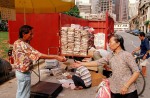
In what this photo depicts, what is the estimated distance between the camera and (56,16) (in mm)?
11453

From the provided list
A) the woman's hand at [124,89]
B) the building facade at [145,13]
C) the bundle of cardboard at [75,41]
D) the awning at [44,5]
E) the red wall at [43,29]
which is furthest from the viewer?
the building facade at [145,13]

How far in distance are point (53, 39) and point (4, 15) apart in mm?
6203

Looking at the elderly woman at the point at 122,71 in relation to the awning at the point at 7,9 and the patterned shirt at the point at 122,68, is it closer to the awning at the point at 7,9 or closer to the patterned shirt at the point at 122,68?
the patterned shirt at the point at 122,68

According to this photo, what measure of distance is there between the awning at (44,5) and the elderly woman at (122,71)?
13.3 feet

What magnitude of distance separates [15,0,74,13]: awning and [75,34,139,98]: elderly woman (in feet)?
13.3

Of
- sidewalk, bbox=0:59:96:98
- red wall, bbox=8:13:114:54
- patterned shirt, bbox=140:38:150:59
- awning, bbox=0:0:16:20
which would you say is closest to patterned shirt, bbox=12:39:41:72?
awning, bbox=0:0:16:20

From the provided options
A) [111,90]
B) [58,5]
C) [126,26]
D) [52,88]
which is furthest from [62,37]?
[126,26]

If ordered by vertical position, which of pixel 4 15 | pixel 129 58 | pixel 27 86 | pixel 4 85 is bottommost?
pixel 4 85

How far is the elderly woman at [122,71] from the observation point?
3213mm

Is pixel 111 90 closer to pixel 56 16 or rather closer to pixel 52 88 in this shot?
pixel 52 88

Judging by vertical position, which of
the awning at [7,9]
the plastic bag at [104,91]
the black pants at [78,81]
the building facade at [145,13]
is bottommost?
the black pants at [78,81]

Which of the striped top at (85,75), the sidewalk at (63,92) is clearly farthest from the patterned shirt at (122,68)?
the striped top at (85,75)

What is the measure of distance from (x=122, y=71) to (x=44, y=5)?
470 centimetres

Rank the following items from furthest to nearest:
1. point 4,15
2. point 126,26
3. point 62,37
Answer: point 126,26, point 62,37, point 4,15
